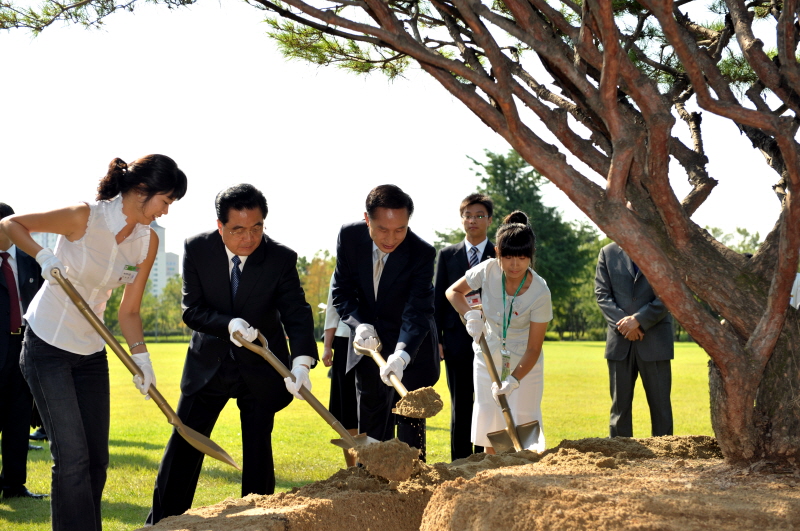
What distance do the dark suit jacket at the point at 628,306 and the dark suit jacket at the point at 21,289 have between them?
413cm

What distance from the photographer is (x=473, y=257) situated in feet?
18.3

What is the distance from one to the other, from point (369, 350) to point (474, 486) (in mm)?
1296

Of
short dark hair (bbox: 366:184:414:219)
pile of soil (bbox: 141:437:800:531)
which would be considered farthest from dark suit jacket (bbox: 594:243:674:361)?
short dark hair (bbox: 366:184:414:219)

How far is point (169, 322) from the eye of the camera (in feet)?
187

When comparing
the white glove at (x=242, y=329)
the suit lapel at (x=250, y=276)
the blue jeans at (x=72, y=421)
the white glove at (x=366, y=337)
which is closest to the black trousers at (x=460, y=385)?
the white glove at (x=366, y=337)

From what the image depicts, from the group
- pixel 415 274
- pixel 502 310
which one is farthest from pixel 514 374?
pixel 415 274

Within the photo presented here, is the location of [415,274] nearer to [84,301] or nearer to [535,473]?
[535,473]

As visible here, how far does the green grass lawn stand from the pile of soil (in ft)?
5.95

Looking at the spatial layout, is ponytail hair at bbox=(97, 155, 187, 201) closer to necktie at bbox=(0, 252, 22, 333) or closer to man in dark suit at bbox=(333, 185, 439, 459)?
man in dark suit at bbox=(333, 185, 439, 459)

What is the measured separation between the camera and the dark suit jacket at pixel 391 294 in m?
4.07

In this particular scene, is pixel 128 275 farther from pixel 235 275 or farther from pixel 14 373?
pixel 14 373

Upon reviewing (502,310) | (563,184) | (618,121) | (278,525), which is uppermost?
(618,121)

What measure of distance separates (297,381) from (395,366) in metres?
0.53

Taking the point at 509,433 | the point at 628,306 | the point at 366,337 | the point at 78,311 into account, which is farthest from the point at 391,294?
the point at 628,306
